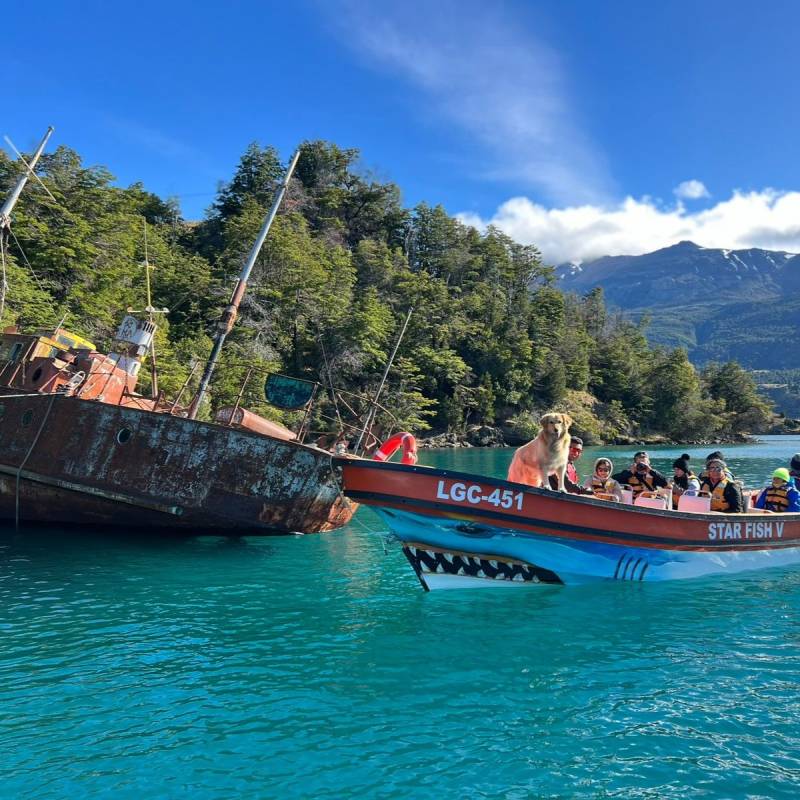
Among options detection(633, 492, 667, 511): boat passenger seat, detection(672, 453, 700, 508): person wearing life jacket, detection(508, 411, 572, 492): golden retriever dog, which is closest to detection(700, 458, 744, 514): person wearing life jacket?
detection(672, 453, 700, 508): person wearing life jacket

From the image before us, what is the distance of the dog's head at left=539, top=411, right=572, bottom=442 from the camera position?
8664mm

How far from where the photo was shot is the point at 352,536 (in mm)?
15688

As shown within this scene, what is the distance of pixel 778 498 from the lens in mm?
12836

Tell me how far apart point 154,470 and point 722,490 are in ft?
36.6

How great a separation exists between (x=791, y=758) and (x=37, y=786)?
6118mm

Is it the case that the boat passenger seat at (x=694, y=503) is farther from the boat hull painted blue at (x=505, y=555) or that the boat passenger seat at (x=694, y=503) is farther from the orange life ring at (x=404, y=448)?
the orange life ring at (x=404, y=448)

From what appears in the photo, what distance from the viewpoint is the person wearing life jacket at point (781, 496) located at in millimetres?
12805

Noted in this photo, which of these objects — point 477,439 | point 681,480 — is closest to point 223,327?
point 681,480

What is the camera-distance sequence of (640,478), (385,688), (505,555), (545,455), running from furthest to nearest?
(640,478)
(505,555)
(545,455)
(385,688)

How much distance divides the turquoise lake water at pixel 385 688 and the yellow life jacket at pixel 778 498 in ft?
8.21

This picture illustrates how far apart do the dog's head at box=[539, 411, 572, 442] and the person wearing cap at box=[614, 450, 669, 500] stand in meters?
3.56

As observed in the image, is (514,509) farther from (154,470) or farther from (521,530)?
(154,470)

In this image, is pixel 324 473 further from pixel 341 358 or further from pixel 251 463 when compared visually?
pixel 341 358

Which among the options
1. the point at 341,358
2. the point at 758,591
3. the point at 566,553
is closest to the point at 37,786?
the point at 566,553
